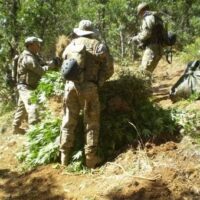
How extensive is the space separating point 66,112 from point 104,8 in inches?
611

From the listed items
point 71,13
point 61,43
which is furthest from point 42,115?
point 71,13

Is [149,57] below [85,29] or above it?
below

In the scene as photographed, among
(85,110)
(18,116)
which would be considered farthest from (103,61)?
(18,116)

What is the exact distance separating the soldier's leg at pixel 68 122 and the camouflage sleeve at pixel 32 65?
250 cm

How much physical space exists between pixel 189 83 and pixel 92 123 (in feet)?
10.3

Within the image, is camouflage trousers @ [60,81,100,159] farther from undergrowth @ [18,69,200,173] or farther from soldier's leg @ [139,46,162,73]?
soldier's leg @ [139,46,162,73]

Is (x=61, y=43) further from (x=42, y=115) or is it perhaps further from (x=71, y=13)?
(x=71, y=13)

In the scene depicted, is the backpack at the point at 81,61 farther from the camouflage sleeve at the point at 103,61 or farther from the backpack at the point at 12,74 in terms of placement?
the backpack at the point at 12,74

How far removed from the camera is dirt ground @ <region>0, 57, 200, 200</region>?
5637 millimetres

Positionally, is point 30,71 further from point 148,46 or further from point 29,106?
point 148,46

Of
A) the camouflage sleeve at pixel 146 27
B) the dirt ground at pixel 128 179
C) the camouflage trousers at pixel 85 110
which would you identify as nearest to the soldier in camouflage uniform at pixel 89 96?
the camouflage trousers at pixel 85 110

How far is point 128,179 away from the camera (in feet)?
19.7

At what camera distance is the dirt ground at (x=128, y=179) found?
5637 millimetres

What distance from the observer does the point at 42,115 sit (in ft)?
28.1
